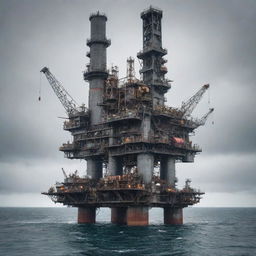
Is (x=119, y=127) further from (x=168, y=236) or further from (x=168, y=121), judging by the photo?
(x=168, y=236)

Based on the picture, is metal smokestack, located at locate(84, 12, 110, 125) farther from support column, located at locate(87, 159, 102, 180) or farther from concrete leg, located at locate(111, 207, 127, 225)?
concrete leg, located at locate(111, 207, 127, 225)

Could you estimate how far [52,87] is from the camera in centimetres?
9525

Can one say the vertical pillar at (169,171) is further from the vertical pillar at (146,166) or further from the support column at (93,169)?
the support column at (93,169)

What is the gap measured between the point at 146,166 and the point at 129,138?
20.4 feet

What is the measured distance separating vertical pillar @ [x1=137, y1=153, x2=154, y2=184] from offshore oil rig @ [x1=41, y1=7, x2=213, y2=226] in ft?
0.61

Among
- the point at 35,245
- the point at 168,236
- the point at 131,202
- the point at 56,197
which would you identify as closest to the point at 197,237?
the point at 168,236

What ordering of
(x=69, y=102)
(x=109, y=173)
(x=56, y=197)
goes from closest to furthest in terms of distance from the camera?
(x=109, y=173) < (x=56, y=197) < (x=69, y=102)

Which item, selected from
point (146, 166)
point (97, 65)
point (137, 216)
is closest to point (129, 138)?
point (146, 166)

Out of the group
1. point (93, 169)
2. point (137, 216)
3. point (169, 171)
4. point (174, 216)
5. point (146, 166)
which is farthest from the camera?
point (93, 169)

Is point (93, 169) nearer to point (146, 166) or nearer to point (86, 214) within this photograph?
point (86, 214)

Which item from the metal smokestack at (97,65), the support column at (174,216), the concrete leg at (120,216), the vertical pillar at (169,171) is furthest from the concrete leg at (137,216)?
the metal smokestack at (97,65)

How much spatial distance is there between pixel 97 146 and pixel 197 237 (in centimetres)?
3066

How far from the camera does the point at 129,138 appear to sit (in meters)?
75.9

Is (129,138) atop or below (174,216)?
atop
